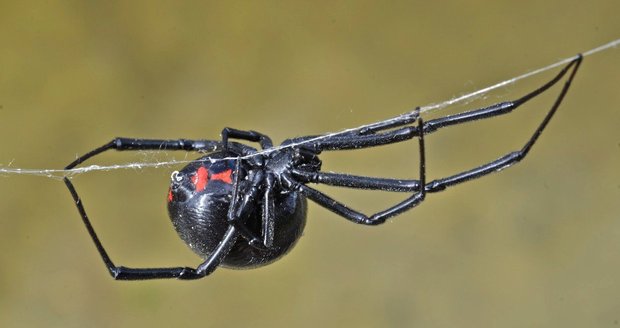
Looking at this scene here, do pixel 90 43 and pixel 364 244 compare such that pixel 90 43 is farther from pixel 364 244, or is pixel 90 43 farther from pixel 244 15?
pixel 364 244

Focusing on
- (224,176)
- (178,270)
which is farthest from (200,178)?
(178,270)

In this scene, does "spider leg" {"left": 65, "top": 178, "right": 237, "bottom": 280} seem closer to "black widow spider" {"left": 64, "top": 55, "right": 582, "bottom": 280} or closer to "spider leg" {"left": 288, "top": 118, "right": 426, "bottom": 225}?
"black widow spider" {"left": 64, "top": 55, "right": 582, "bottom": 280}

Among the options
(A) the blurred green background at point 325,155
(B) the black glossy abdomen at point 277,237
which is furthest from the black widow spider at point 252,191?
(A) the blurred green background at point 325,155

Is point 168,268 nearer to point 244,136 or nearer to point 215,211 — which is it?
point 215,211

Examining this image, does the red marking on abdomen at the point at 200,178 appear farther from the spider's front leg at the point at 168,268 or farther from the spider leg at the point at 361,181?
the spider leg at the point at 361,181

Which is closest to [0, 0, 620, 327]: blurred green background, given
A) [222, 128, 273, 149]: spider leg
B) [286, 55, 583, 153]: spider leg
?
[222, 128, 273, 149]: spider leg

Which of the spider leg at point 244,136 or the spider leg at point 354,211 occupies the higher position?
the spider leg at point 244,136

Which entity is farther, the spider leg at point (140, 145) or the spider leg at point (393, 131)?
the spider leg at point (140, 145)

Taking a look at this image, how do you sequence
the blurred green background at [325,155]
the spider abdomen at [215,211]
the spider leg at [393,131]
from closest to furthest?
the spider leg at [393,131], the spider abdomen at [215,211], the blurred green background at [325,155]
